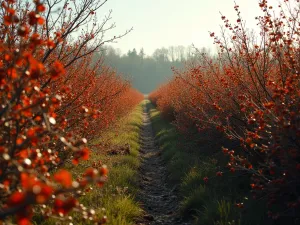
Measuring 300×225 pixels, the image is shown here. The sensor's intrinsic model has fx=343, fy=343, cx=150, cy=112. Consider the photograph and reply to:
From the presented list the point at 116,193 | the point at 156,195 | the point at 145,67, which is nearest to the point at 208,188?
the point at 156,195

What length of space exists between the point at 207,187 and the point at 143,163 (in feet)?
12.9

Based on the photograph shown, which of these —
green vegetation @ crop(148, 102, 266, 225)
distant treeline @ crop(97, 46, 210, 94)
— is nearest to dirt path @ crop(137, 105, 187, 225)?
green vegetation @ crop(148, 102, 266, 225)

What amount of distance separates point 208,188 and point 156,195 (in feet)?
4.73

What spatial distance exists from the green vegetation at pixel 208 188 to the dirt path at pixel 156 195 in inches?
8.7

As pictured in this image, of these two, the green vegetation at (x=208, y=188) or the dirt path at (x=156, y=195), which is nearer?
the green vegetation at (x=208, y=188)

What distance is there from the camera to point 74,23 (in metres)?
5.66

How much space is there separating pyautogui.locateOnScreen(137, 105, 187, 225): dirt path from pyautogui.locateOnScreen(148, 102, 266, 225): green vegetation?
0.72 ft

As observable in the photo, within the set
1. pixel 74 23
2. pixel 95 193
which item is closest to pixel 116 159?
pixel 95 193

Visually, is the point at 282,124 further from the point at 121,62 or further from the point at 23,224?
the point at 121,62

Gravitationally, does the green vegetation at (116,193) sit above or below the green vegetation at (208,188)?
above

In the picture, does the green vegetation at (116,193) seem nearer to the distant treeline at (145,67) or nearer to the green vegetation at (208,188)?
the green vegetation at (208,188)

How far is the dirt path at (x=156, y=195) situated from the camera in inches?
228

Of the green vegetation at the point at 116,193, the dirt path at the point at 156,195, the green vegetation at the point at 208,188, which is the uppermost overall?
the green vegetation at the point at 116,193

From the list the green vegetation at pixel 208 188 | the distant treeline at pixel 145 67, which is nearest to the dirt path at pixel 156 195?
the green vegetation at pixel 208 188
